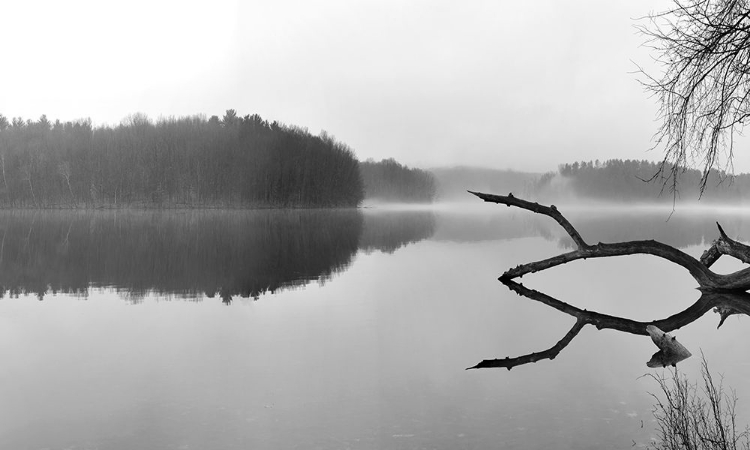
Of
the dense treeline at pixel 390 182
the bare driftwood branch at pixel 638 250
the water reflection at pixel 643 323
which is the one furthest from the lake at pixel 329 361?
the dense treeline at pixel 390 182

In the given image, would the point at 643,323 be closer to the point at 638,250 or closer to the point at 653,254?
the point at 653,254

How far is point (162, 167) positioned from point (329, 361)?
318 feet

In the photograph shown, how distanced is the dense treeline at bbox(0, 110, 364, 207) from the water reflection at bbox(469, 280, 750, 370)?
91.4 metres

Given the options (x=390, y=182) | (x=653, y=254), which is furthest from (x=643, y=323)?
(x=390, y=182)

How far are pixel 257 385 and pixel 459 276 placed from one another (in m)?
12.0

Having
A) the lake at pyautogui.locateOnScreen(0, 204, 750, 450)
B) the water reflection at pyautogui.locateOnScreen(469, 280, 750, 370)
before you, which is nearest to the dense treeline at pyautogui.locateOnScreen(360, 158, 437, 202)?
the lake at pyautogui.locateOnScreen(0, 204, 750, 450)

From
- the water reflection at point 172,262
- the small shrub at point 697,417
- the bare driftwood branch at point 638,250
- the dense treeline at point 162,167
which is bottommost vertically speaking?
the water reflection at point 172,262

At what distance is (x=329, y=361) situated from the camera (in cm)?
868

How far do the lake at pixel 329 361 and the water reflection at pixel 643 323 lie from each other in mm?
194

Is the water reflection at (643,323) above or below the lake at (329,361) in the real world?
above

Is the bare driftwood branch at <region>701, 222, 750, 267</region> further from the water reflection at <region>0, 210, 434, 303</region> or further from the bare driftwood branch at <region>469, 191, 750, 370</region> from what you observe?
the water reflection at <region>0, 210, 434, 303</region>

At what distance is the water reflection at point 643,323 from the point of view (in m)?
8.52

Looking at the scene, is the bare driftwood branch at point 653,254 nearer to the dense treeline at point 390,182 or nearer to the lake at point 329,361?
the lake at point 329,361

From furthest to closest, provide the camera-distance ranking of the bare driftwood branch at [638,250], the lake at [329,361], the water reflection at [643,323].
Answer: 1. the bare driftwood branch at [638,250]
2. the water reflection at [643,323]
3. the lake at [329,361]
